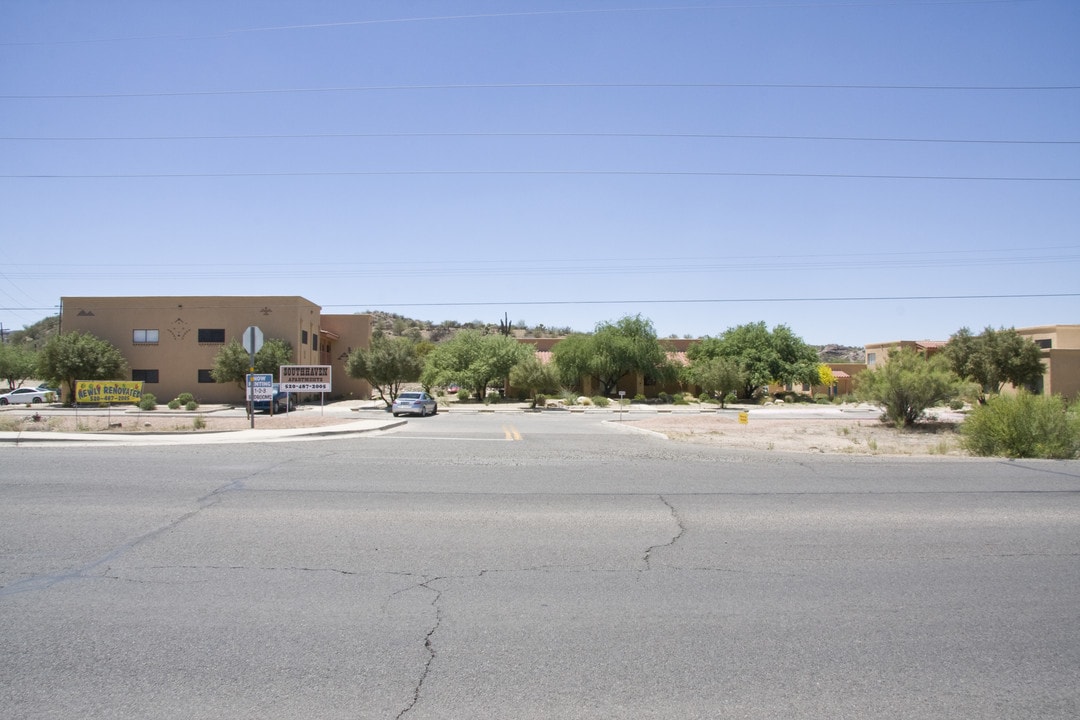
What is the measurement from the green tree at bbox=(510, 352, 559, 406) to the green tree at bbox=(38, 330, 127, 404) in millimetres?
29803

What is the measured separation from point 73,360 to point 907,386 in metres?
52.4

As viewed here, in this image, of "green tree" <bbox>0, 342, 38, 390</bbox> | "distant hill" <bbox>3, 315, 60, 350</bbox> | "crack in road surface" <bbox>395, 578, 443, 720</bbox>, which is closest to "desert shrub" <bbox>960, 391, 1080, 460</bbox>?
"crack in road surface" <bbox>395, 578, 443, 720</bbox>

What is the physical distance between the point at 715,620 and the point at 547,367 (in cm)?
5347

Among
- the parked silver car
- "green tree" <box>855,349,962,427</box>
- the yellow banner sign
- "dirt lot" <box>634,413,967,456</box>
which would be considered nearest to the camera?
"dirt lot" <box>634,413,967,456</box>

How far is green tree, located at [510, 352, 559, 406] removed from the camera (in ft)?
190

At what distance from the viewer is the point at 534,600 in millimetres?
6113

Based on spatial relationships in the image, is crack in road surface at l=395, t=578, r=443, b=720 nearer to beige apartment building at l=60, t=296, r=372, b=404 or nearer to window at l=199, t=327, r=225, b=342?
beige apartment building at l=60, t=296, r=372, b=404

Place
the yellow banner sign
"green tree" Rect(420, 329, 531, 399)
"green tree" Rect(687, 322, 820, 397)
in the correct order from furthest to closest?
"green tree" Rect(687, 322, 820, 397), "green tree" Rect(420, 329, 531, 399), the yellow banner sign

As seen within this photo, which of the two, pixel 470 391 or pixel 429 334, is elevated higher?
pixel 429 334

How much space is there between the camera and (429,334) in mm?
127812

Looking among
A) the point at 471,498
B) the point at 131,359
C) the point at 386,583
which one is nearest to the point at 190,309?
the point at 131,359

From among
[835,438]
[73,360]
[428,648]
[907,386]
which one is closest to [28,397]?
[73,360]

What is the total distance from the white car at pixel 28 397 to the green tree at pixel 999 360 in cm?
6593

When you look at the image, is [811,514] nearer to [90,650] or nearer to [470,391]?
[90,650]
